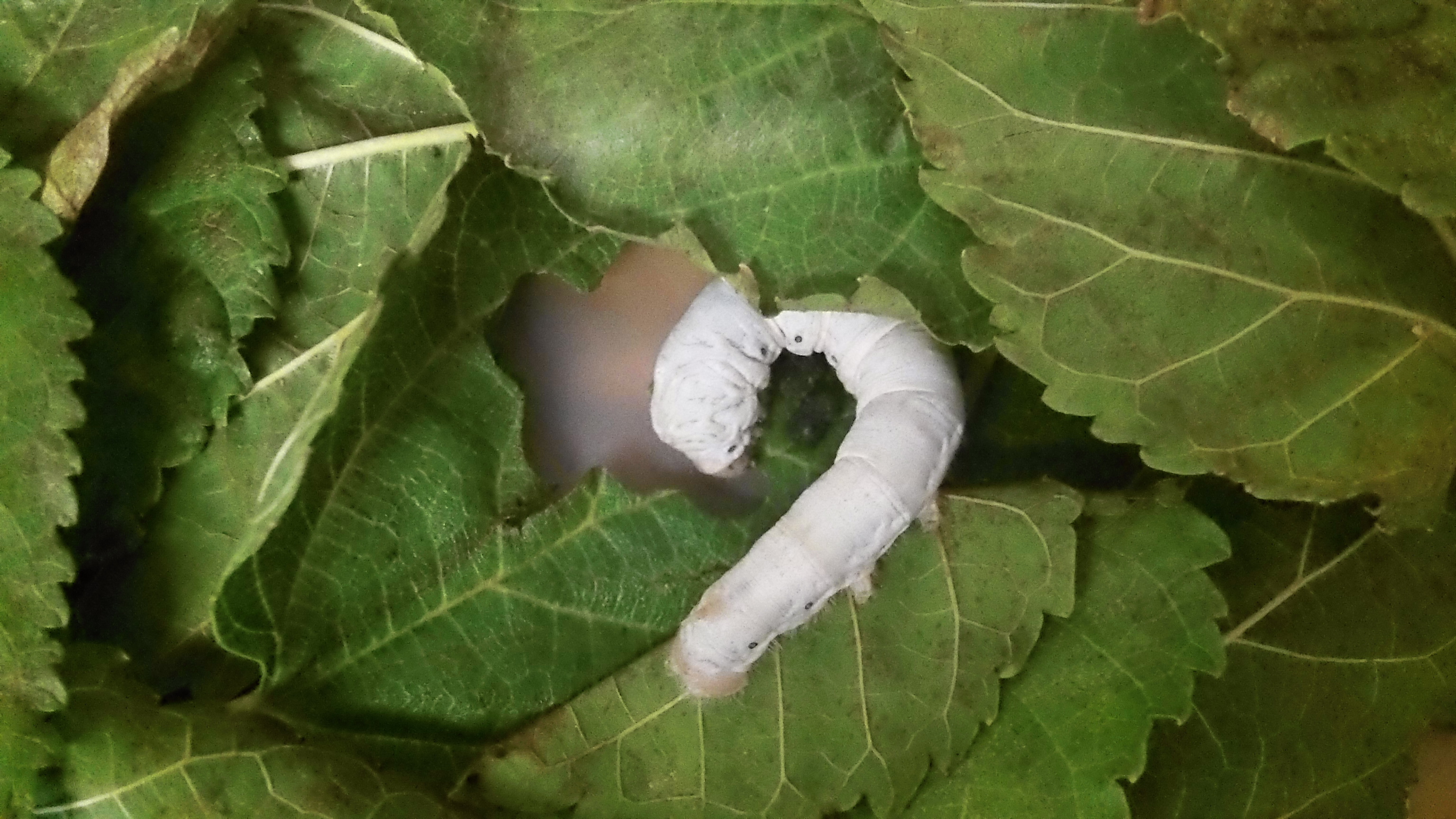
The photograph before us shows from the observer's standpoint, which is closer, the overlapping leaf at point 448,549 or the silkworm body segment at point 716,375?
the overlapping leaf at point 448,549

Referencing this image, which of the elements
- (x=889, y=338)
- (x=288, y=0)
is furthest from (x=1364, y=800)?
(x=288, y=0)

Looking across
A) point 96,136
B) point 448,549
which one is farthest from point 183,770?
point 96,136

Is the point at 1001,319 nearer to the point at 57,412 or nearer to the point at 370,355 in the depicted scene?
the point at 370,355

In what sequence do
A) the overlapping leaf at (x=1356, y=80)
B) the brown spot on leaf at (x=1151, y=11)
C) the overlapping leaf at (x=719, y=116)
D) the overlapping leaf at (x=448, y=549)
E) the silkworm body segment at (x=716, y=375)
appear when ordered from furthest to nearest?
1. the silkworm body segment at (x=716, y=375)
2. the overlapping leaf at (x=448, y=549)
3. the overlapping leaf at (x=719, y=116)
4. the brown spot on leaf at (x=1151, y=11)
5. the overlapping leaf at (x=1356, y=80)

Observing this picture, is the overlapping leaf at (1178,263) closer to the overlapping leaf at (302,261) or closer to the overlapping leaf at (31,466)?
the overlapping leaf at (302,261)

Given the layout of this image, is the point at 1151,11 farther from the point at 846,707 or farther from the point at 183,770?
the point at 183,770

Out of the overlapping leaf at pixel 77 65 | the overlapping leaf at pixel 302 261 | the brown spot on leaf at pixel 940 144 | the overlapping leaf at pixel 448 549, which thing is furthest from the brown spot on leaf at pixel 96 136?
the brown spot on leaf at pixel 940 144
